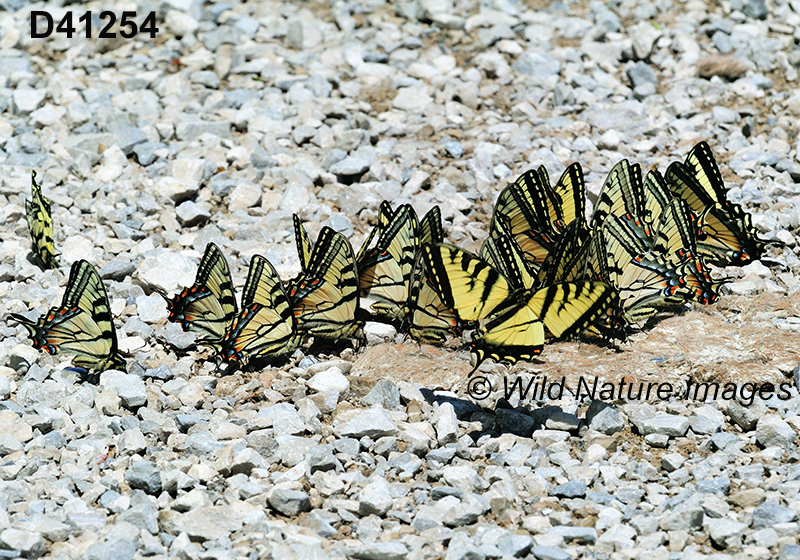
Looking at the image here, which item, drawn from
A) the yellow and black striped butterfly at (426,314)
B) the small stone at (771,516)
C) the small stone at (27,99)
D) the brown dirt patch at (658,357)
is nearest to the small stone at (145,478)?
the brown dirt patch at (658,357)

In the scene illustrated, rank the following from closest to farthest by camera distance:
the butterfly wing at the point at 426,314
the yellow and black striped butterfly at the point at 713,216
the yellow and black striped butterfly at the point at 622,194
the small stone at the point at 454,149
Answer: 1. the butterfly wing at the point at 426,314
2. the yellow and black striped butterfly at the point at 622,194
3. the yellow and black striped butterfly at the point at 713,216
4. the small stone at the point at 454,149

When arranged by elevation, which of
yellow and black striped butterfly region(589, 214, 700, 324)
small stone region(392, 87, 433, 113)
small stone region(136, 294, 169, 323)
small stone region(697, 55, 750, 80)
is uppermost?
small stone region(697, 55, 750, 80)

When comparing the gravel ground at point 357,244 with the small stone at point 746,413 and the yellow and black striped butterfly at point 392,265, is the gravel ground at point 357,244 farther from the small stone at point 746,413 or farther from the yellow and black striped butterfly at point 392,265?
the yellow and black striped butterfly at point 392,265

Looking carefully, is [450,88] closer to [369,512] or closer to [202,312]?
[202,312]

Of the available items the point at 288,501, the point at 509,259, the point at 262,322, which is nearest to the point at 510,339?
the point at 509,259

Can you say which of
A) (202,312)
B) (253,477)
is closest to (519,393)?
(253,477)

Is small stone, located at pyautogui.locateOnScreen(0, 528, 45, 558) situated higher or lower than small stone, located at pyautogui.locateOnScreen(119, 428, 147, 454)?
higher

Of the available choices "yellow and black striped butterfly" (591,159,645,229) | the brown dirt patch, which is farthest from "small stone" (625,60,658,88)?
the brown dirt patch

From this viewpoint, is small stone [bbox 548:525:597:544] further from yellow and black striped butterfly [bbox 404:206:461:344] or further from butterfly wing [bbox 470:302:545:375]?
yellow and black striped butterfly [bbox 404:206:461:344]
